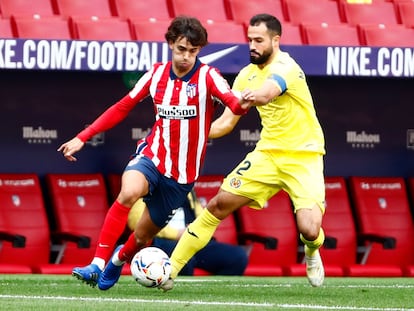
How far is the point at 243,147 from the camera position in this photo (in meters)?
15.4

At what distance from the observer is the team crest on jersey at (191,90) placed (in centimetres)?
963

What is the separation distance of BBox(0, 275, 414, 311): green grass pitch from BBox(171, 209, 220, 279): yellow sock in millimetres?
222

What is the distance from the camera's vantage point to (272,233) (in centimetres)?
1468

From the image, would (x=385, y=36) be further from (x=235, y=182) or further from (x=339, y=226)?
(x=235, y=182)

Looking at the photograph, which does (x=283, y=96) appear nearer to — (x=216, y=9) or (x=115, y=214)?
(x=115, y=214)

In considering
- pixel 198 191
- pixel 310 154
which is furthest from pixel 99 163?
pixel 310 154

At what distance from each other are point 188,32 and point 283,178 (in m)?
1.31

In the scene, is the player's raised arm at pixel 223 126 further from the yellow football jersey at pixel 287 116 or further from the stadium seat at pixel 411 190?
the stadium seat at pixel 411 190

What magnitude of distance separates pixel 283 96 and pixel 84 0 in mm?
4701

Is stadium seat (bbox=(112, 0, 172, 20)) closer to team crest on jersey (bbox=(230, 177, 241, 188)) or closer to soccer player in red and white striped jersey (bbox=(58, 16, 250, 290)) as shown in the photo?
team crest on jersey (bbox=(230, 177, 241, 188))

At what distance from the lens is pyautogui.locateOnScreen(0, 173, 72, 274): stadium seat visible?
13.5 metres

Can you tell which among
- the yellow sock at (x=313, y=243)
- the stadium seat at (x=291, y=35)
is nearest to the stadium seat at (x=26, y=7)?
the stadium seat at (x=291, y=35)

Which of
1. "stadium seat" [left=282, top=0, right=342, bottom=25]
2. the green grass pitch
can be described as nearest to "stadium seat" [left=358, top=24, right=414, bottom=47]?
"stadium seat" [left=282, top=0, right=342, bottom=25]

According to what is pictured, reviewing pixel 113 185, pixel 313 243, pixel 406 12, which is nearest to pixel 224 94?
pixel 313 243
